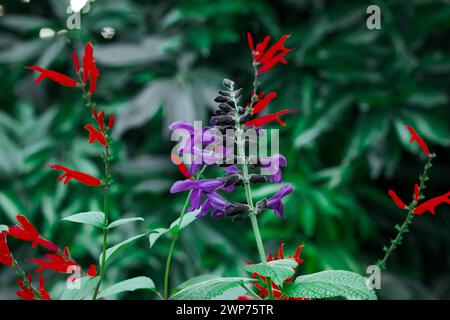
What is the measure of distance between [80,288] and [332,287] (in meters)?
0.14

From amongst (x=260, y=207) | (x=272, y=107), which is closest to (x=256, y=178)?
(x=260, y=207)

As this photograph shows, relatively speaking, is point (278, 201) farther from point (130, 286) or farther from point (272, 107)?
point (272, 107)

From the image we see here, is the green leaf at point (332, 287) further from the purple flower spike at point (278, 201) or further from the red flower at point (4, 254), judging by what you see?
the red flower at point (4, 254)

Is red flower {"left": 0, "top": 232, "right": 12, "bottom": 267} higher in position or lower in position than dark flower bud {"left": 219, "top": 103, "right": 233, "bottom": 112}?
lower

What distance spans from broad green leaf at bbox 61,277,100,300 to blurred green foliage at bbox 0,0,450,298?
73 cm

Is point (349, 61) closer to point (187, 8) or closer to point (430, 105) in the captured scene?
point (430, 105)

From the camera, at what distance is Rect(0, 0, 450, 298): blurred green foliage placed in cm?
112

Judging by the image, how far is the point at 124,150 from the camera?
1232 millimetres

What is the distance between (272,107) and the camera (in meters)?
1.15

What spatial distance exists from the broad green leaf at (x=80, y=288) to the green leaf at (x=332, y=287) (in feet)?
0.36

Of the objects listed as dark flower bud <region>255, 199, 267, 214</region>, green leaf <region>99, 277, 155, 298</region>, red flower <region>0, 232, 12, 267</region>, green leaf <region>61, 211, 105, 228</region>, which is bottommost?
green leaf <region>99, 277, 155, 298</region>

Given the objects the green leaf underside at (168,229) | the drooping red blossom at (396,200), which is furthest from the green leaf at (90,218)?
the drooping red blossom at (396,200)

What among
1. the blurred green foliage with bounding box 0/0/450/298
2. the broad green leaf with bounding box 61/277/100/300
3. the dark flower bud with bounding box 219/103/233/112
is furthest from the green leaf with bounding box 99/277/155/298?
the blurred green foliage with bounding box 0/0/450/298

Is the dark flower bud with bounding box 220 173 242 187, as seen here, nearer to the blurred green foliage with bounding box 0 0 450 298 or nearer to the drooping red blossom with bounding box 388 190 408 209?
the drooping red blossom with bounding box 388 190 408 209
